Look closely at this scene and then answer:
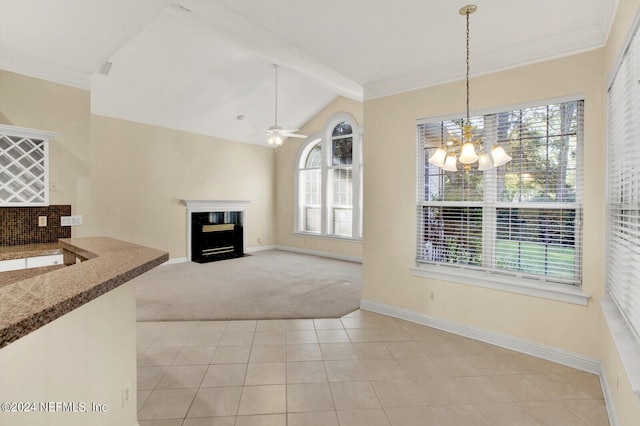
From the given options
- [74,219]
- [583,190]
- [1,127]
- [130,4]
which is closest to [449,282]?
[583,190]

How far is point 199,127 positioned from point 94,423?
6705mm

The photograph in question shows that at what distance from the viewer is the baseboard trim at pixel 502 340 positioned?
284 centimetres

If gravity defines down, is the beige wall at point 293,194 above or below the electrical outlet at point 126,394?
above

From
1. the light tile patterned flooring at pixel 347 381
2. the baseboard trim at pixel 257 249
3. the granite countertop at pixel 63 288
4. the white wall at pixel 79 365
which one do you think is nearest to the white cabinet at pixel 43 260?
the light tile patterned flooring at pixel 347 381

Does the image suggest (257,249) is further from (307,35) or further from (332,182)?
(307,35)

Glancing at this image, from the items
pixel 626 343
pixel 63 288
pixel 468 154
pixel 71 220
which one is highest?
pixel 468 154

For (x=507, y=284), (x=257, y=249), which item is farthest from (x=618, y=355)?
(x=257, y=249)

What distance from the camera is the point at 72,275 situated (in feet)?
4.41

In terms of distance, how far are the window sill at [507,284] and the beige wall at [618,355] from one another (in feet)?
0.98

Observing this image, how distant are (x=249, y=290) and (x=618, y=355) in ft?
14.2

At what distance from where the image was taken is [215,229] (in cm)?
776

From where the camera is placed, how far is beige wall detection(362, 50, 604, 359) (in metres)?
2.80

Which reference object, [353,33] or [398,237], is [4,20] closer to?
[353,33]

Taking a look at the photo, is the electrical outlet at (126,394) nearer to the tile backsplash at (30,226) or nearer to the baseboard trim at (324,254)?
the tile backsplash at (30,226)
